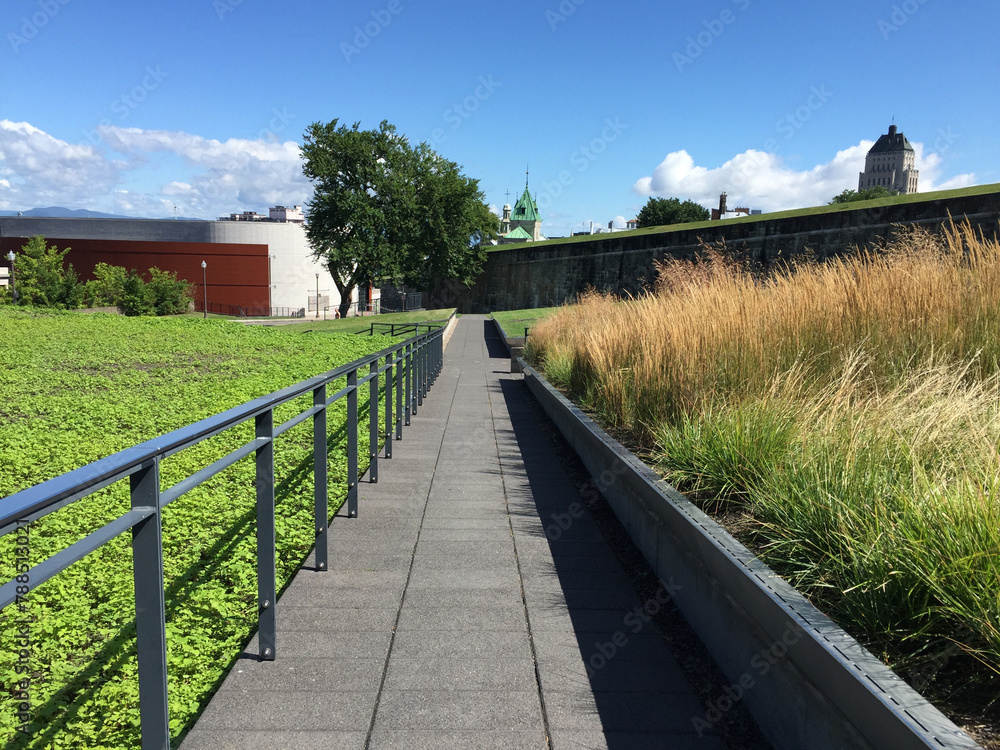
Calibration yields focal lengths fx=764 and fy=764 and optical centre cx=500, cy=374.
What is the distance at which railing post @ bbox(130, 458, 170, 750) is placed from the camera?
6.36 ft

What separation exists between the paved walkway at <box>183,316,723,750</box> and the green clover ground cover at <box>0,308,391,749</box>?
0.33 metres

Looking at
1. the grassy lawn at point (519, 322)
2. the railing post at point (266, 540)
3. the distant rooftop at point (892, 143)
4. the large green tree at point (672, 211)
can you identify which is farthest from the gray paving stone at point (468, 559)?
the distant rooftop at point (892, 143)

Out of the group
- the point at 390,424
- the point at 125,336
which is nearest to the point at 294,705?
the point at 390,424

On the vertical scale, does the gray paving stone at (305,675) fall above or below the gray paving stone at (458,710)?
above

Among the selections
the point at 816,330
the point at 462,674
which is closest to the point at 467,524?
the point at 462,674

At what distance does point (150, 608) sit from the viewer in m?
2.04

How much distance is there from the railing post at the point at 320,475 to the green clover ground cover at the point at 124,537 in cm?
29

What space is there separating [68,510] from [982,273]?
21.4 ft

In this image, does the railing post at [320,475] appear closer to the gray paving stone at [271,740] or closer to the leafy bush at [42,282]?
the gray paving stone at [271,740]

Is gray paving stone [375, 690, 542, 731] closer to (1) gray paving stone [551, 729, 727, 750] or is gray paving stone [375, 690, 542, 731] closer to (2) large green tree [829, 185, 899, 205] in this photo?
(1) gray paving stone [551, 729, 727, 750]

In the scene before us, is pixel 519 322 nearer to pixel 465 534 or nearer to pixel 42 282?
pixel 465 534

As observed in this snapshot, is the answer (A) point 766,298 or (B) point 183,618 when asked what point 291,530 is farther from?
(A) point 766,298

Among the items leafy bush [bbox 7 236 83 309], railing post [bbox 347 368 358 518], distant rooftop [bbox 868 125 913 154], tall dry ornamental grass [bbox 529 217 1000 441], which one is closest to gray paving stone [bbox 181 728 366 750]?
railing post [bbox 347 368 358 518]

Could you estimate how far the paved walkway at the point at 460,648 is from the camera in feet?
8.50
